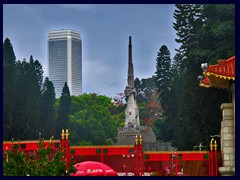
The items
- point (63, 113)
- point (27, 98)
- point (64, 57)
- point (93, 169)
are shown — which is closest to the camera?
point (93, 169)

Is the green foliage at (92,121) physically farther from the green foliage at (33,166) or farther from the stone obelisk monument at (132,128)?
the green foliage at (33,166)

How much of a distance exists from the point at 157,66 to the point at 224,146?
17.8ft

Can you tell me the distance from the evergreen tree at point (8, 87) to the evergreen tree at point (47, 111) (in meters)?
0.99

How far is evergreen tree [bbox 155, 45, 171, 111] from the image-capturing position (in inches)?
758

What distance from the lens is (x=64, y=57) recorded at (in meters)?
17.0

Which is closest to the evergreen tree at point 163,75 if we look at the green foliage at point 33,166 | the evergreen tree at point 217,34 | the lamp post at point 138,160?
the evergreen tree at point 217,34

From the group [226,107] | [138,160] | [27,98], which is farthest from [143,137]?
→ [226,107]

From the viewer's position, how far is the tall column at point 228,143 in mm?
14344

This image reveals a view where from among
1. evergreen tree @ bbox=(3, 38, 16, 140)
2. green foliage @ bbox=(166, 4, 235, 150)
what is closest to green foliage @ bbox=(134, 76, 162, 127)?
green foliage @ bbox=(166, 4, 235, 150)

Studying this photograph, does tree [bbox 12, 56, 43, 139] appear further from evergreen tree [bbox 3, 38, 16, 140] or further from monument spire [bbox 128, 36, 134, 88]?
monument spire [bbox 128, 36, 134, 88]

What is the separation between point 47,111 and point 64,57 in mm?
3241

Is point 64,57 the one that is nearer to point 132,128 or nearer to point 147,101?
point 147,101
